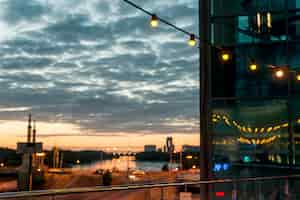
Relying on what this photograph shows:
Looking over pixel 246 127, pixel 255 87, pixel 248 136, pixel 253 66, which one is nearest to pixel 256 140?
pixel 248 136

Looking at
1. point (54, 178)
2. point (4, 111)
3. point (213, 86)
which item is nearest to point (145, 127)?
point (4, 111)

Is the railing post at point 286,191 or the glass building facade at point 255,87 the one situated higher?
the glass building facade at point 255,87

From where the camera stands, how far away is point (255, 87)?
966 centimetres

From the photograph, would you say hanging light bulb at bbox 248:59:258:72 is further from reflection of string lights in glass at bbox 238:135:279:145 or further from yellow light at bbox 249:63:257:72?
reflection of string lights in glass at bbox 238:135:279:145

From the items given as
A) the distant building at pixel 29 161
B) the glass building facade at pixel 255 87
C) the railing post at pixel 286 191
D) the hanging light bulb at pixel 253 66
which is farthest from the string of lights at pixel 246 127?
the distant building at pixel 29 161

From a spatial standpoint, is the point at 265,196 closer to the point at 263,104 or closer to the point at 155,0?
the point at 263,104

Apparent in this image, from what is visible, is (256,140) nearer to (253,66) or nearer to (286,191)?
(253,66)

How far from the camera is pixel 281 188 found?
677 centimetres

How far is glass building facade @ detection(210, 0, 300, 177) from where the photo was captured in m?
9.34

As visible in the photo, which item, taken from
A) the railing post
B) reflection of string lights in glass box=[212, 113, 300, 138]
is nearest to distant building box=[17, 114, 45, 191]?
reflection of string lights in glass box=[212, 113, 300, 138]

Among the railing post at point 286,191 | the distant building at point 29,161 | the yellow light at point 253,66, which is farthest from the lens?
the distant building at point 29,161

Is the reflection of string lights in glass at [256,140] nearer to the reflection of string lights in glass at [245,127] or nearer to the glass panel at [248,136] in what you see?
the glass panel at [248,136]

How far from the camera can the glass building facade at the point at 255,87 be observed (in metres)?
9.34

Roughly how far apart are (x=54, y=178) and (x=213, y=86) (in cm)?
3084
